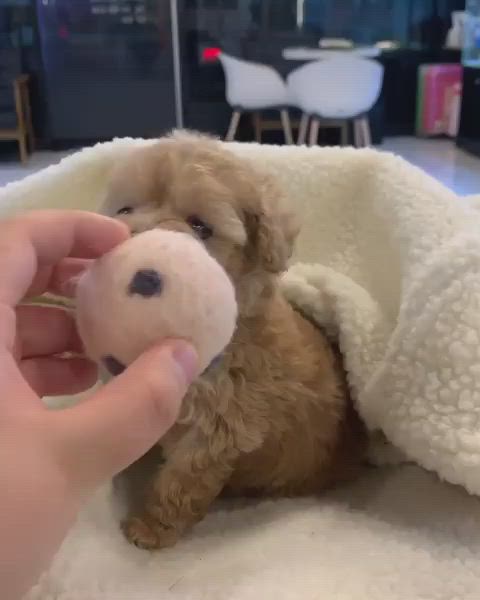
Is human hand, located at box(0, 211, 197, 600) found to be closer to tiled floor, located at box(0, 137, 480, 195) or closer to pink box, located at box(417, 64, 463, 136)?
tiled floor, located at box(0, 137, 480, 195)

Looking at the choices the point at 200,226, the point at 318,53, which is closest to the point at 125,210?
the point at 200,226

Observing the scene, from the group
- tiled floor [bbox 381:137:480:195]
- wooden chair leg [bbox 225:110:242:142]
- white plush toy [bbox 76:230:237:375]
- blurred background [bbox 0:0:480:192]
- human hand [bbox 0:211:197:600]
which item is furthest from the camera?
wooden chair leg [bbox 225:110:242:142]

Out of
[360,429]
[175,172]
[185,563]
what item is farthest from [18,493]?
[360,429]

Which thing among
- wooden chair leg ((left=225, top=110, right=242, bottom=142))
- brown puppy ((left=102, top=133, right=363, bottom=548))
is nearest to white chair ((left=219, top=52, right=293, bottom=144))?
wooden chair leg ((left=225, top=110, right=242, bottom=142))

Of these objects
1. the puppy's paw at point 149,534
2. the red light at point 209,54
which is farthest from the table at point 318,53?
the puppy's paw at point 149,534

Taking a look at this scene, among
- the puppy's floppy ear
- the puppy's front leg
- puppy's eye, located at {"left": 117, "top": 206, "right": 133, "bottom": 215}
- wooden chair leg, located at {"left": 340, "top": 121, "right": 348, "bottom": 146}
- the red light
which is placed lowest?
wooden chair leg, located at {"left": 340, "top": 121, "right": 348, "bottom": 146}

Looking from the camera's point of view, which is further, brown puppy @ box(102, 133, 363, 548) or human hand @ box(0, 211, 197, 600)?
brown puppy @ box(102, 133, 363, 548)

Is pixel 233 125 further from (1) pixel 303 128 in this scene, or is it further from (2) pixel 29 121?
(2) pixel 29 121

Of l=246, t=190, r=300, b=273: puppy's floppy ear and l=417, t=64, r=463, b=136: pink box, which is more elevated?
l=246, t=190, r=300, b=273: puppy's floppy ear
